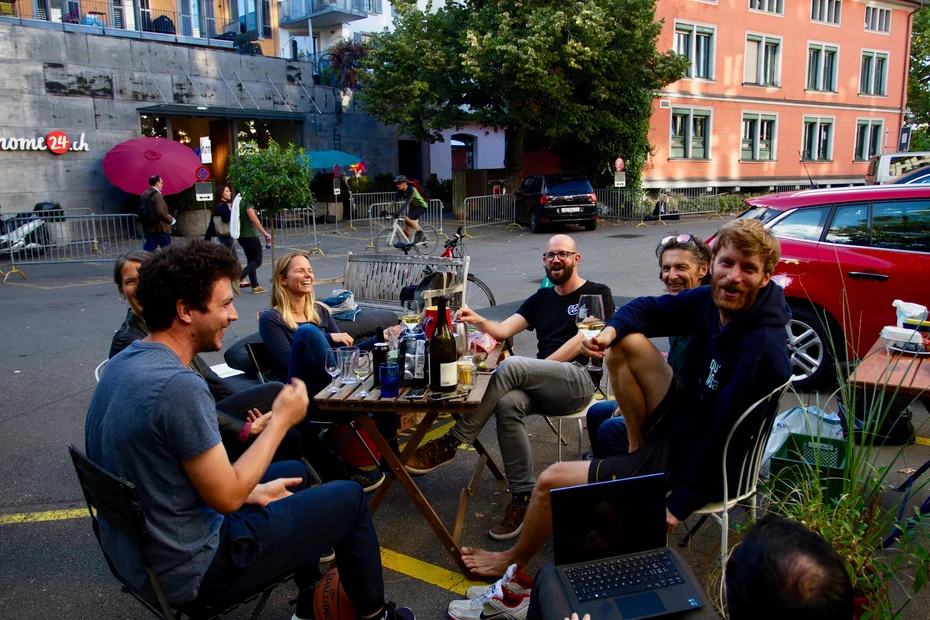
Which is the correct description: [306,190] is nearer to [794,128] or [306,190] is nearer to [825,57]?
[794,128]

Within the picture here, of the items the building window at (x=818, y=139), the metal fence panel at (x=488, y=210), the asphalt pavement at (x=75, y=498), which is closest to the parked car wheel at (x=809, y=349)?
the asphalt pavement at (x=75, y=498)

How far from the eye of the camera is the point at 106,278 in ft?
44.6

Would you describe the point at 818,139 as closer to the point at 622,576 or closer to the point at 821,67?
the point at 821,67

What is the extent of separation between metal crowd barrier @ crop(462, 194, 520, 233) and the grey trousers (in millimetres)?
18875

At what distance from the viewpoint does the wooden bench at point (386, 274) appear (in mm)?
7641

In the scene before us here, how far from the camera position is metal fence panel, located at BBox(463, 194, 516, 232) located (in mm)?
23062

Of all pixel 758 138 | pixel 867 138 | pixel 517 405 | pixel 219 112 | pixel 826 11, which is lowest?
pixel 517 405

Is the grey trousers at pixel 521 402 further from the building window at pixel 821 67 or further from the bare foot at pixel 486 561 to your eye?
the building window at pixel 821 67

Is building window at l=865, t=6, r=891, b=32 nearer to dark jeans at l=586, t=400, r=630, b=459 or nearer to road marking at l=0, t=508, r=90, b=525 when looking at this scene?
dark jeans at l=586, t=400, r=630, b=459

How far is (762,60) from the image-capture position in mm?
30312

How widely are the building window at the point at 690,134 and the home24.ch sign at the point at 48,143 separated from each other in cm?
2082

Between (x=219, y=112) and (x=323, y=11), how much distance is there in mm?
12815

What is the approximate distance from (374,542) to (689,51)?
29.2 metres

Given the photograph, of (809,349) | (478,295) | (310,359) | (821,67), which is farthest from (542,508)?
(821,67)
